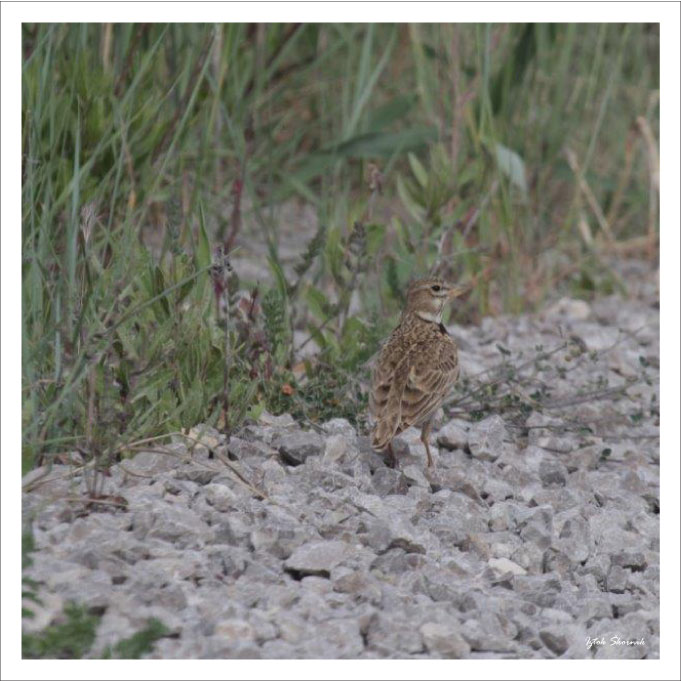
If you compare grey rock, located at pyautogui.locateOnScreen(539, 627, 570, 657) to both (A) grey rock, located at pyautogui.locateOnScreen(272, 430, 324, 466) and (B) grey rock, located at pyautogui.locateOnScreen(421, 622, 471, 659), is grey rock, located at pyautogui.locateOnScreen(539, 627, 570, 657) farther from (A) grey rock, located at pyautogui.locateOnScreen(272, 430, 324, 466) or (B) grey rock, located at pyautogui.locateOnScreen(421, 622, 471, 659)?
(A) grey rock, located at pyautogui.locateOnScreen(272, 430, 324, 466)

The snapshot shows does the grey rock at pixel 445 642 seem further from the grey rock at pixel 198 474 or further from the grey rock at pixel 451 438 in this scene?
the grey rock at pixel 451 438

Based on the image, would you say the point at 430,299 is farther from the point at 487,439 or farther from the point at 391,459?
the point at 391,459

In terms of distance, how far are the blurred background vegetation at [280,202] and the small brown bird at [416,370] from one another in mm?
171

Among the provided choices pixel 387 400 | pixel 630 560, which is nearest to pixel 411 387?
pixel 387 400

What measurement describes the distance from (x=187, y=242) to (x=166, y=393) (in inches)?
67.1

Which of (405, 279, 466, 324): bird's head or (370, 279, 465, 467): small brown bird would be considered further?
(405, 279, 466, 324): bird's head

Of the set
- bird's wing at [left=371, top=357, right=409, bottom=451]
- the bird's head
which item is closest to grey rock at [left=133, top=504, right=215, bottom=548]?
bird's wing at [left=371, top=357, right=409, bottom=451]

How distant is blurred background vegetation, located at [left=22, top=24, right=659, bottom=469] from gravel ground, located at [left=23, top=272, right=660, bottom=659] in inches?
8.7

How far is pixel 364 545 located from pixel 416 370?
34.5 inches

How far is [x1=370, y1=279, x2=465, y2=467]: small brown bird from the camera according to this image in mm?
4195

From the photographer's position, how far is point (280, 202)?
6.70m

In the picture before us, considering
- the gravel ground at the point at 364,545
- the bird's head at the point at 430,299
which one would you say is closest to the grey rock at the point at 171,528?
the gravel ground at the point at 364,545

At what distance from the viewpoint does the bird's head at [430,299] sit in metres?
4.93

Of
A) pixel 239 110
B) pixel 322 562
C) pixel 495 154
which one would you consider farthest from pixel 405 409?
pixel 239 110
